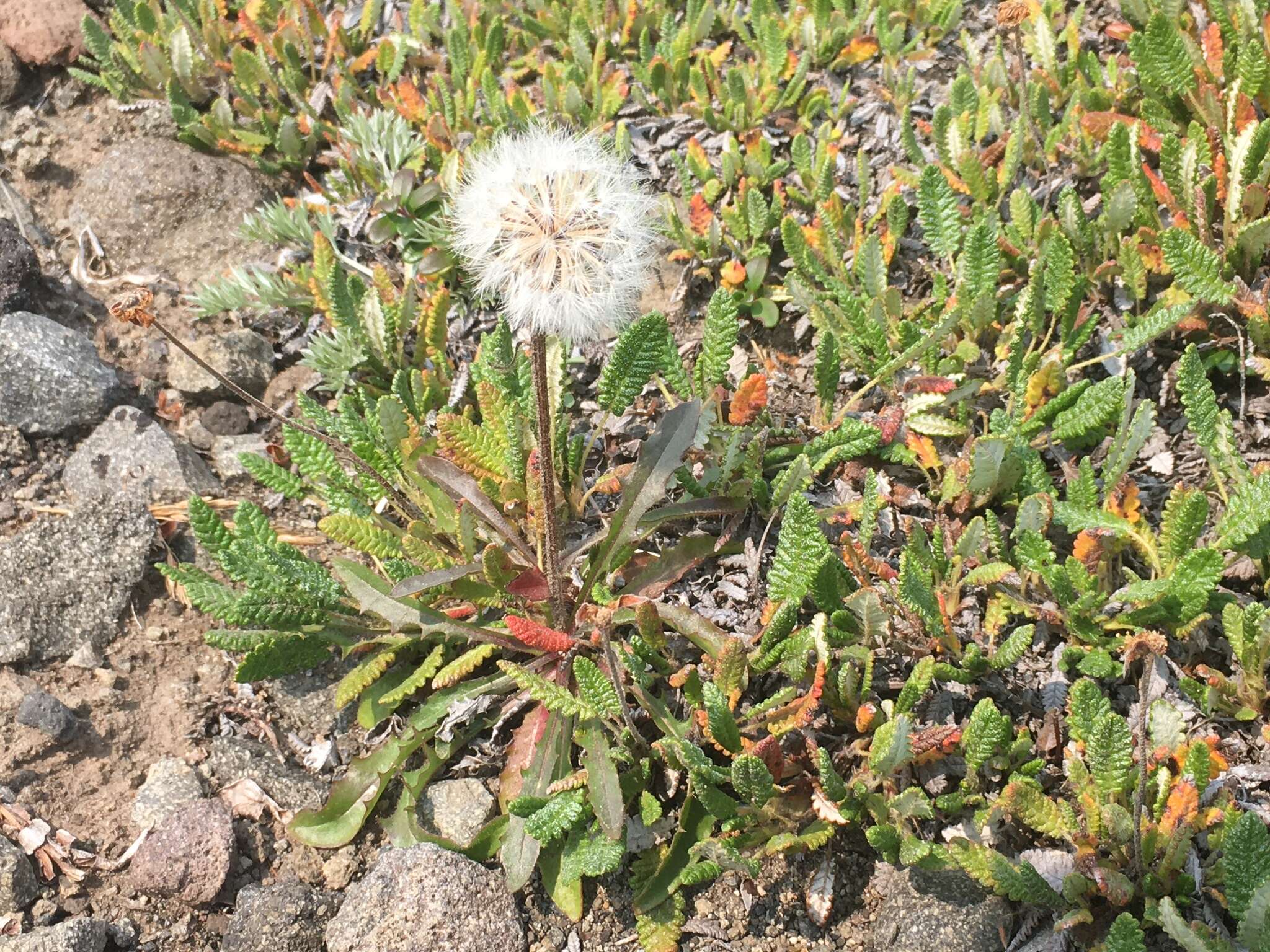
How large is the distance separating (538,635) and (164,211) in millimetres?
2821

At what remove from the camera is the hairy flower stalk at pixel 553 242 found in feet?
7.64

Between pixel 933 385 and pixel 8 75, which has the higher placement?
pixel 8 75

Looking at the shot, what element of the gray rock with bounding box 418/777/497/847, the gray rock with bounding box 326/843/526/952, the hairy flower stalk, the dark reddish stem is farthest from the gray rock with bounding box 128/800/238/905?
the hairy flower stalk

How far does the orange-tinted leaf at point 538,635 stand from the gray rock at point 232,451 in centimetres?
141

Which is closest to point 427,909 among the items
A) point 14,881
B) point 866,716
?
point 14,881

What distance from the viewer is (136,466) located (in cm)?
356

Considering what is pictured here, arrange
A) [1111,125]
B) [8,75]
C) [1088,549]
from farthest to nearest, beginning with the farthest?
[8,75], [1111,125], [1088,549]

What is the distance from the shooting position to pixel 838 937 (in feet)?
8.51

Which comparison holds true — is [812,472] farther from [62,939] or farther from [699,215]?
[62,939]

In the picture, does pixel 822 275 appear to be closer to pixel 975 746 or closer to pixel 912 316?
pixel 912 316

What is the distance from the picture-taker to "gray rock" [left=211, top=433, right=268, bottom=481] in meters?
3.72

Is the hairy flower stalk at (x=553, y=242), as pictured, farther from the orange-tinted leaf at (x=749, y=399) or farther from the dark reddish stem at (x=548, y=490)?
the orange-tinted leaf at (x=749, y=399)

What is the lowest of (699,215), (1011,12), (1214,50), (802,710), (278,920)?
(278,920)

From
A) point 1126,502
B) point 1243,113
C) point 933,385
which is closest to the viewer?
point 1126,502
